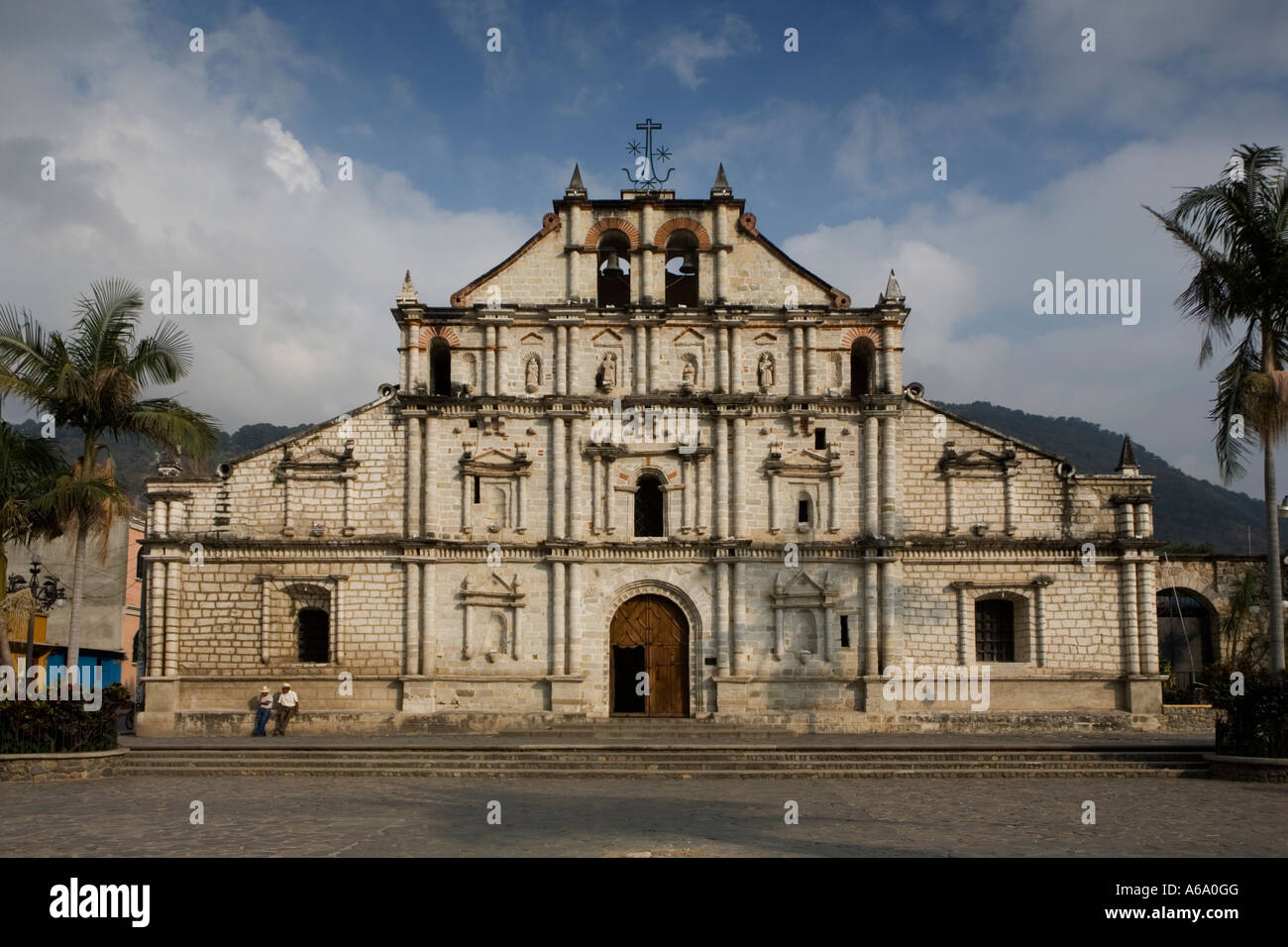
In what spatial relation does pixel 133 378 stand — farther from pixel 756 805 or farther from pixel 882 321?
pixel 882 321

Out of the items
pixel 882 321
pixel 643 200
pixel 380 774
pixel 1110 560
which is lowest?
pixel 380 774

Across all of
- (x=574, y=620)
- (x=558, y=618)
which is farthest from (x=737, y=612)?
(x=558, y=618)

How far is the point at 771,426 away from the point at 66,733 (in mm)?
19008

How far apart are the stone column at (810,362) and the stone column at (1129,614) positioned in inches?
388

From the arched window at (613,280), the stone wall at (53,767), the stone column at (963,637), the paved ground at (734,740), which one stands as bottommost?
the paved ground at (734,740)

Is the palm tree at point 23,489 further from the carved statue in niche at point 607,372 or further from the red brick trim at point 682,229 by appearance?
the red brick trim at point 682,229

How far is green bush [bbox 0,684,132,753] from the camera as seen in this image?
71.0ft

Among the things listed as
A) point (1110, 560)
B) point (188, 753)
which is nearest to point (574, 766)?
point (188, 753)

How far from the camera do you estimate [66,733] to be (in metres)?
22.3

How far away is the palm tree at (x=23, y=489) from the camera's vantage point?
2330cm

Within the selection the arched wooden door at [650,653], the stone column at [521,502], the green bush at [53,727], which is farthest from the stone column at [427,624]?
the green bush at [53,727]

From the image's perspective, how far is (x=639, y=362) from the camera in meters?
32.2

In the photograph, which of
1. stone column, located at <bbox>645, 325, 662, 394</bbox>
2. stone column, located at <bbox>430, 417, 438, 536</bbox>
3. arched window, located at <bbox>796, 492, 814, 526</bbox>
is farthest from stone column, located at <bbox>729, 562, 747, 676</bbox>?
stone column, located at <bbox>430, 417, 438, 536</bbox>
